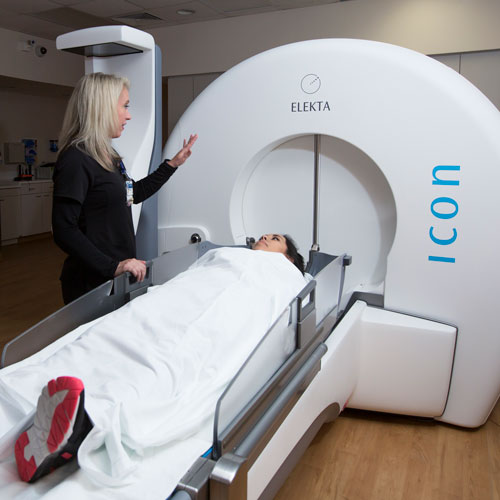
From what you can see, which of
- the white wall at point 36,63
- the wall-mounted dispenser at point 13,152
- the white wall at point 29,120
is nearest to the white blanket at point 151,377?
the white wall at point 36,63

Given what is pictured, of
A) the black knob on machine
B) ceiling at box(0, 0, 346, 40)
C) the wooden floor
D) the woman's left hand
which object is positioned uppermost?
ceiling at box(0, 0, 346, 40)

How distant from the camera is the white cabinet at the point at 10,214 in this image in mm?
5160

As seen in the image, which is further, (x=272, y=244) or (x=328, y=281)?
(x=272, y=244)

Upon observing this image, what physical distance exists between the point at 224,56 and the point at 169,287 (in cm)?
356

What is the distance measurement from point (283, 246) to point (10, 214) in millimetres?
4307

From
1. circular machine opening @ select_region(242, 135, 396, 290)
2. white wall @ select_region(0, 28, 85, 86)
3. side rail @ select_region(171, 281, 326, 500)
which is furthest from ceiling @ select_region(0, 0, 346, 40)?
side rail @ select_region(171, 281, 326, 500)

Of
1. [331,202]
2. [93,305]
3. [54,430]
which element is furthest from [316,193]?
[54,430]

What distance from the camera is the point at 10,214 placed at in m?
5.26

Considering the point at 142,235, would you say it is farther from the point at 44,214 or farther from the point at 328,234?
the point at 44,214

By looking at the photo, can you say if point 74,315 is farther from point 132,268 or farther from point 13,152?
point 13,152

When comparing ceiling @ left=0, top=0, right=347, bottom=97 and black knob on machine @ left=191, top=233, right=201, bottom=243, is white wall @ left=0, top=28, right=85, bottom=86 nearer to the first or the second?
ceiling @ left=0, top=0, right=347, bottom=97

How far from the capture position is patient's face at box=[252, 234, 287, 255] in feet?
5.94

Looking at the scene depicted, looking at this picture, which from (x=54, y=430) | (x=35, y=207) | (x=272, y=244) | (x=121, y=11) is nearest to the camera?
(x=54, y=430)

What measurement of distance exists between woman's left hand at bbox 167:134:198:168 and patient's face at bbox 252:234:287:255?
1.35ft
